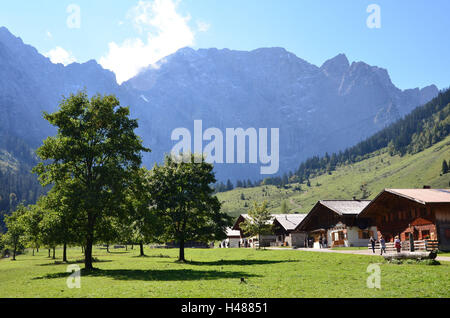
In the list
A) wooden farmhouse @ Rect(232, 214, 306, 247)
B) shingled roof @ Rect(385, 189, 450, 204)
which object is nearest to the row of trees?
shingled roof @ Rect(385, 189, 450, 204)

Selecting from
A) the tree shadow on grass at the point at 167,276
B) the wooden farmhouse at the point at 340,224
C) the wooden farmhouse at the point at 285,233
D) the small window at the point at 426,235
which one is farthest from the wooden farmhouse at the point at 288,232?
the tree shadow on grass at the point at 167,276

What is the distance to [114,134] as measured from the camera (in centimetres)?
3616

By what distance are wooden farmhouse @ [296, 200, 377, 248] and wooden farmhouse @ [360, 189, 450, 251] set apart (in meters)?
7.37

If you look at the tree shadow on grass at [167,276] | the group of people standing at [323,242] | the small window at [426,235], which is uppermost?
the small window at [426,235]

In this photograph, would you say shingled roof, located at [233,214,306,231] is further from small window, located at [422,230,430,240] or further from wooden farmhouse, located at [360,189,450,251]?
small window, located at [422,230,430,240]

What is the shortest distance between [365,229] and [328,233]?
857 centimetres

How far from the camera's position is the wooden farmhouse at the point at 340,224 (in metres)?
73.8

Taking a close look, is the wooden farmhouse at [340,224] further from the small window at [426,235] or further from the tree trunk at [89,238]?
the tree trunk at [89,238]

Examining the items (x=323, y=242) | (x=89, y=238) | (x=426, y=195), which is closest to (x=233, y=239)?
(x=323, y=242)

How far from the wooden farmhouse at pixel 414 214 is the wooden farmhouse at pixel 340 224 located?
7373 mm

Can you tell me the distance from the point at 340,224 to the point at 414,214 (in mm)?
20944
